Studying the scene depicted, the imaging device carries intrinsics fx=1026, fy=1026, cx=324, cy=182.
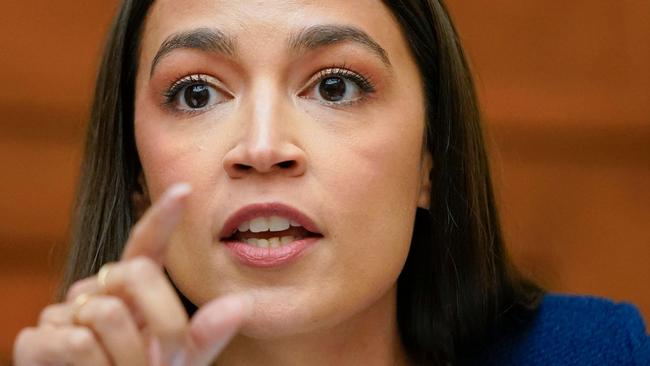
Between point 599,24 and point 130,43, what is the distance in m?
0.92

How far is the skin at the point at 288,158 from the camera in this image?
994 millimetres

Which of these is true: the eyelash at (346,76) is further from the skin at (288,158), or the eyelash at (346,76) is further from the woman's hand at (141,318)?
the woman's hand at (141,318)

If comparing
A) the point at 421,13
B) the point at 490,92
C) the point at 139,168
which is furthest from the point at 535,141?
the point at 139,168

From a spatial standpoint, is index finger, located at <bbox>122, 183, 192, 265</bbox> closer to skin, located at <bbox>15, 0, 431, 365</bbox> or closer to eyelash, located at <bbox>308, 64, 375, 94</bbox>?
skin, located at <bbox>15, 0, 431, 365</bbox>

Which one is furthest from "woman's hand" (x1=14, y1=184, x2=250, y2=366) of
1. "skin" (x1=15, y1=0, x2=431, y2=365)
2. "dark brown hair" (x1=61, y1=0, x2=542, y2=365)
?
"dark brown hair" (x1=61, y1=0, x2=542, y2=365)

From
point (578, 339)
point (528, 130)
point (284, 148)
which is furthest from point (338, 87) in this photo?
point (528, 130)

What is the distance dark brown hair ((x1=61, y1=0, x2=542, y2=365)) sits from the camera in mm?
1183

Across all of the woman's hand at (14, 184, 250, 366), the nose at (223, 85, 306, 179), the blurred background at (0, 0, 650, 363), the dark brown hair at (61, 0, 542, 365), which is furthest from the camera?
the blurred background at (0, 0, 650, 363)

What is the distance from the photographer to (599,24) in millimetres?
1768

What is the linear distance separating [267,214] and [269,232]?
0.02 m

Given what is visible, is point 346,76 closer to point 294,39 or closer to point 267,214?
point 294,39

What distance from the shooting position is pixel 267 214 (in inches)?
38.9

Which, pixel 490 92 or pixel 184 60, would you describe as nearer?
pixel 184 60

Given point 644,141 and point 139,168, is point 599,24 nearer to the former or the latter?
point 644,141
